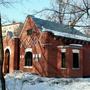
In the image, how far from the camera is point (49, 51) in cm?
→ 3325

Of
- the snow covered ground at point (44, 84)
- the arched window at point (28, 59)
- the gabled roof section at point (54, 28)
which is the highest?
the gabled roof section at point (54, 28)

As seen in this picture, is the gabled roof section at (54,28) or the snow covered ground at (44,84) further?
the gabled roof section at (54,28)

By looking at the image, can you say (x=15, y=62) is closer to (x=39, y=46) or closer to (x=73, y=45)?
(x=39, y=46)

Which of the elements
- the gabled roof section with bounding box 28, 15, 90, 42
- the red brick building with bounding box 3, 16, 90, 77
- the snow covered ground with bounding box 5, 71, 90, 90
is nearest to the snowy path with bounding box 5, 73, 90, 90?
the snow covered ground with bounding box 5, 71, 90, 90

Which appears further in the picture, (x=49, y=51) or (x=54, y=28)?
(x=54, y=28)

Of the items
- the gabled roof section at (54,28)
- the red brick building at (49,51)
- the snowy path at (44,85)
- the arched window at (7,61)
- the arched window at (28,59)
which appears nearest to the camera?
the snowy path at (44,85)

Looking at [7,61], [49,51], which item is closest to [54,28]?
[49,51]

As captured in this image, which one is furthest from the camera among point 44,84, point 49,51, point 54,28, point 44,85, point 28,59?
point 28,59

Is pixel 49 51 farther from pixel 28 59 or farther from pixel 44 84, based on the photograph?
pixel 44 84

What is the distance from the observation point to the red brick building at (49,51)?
3319 centimetres

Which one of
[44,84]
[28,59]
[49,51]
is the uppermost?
[49,51]

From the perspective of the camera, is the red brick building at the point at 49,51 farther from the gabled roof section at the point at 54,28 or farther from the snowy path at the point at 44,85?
the snowy path at the point at 44,85

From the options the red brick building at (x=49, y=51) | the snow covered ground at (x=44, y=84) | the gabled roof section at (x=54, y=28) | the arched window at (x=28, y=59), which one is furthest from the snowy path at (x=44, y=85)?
the arched window at (x=28, y=59)

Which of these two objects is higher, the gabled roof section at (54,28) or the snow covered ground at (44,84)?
the gabled roof section at (54,28)
